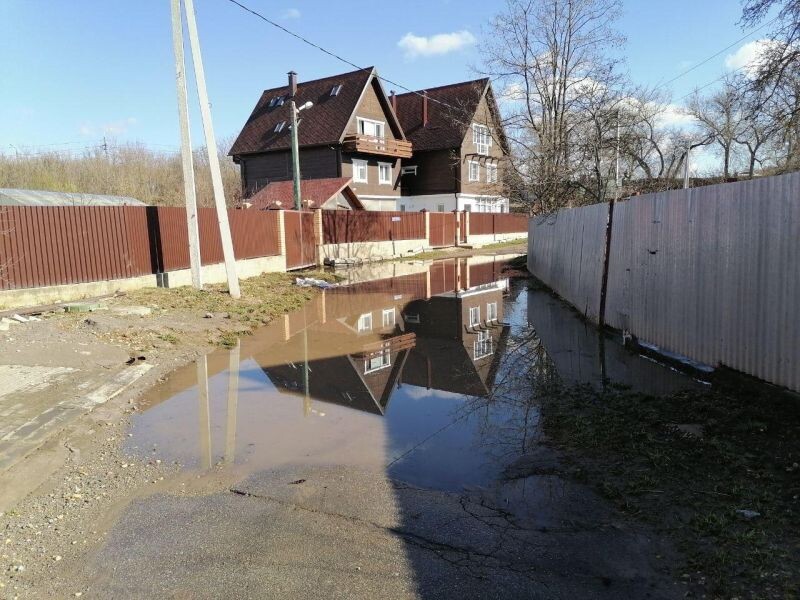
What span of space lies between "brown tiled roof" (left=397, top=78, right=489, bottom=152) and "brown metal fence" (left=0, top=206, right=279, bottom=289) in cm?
2826

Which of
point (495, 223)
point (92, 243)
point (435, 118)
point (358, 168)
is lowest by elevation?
point (92, 243)

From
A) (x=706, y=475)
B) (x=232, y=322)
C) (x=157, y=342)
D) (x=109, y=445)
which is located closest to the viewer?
(x=706, y=475)

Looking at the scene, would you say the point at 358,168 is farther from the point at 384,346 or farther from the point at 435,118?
the point at 384,346

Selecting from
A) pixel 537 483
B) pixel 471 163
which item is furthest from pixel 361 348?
pixel 471 163

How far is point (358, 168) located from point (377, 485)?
35232 millimetres

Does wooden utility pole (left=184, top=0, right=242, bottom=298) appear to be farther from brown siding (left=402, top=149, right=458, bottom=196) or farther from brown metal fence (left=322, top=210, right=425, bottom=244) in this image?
brown siding (left=402, top=149, right=458, bottom=196)

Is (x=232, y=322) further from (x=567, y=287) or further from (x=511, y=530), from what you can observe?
(x=511, y=530)

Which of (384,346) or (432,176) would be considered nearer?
(384,346)

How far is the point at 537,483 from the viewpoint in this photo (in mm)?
3977

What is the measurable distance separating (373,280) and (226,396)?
1302 cm

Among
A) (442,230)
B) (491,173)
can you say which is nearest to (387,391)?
(491,173)

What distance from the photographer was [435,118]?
42.9 m

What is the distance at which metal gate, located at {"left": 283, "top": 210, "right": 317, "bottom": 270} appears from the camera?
20547 millimetres

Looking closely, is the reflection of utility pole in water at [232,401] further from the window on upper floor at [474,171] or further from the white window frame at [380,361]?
the window on upper floor at [474,171]
